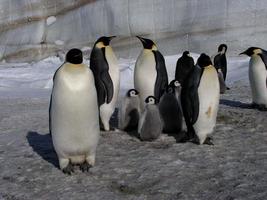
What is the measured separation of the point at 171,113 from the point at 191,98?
1.61 feet

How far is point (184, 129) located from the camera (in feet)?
18.8

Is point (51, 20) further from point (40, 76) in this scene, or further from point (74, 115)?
point (74, 115)

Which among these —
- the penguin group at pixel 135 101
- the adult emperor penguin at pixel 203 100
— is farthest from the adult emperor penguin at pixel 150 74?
the adult emperor penguin at pixel 203 100

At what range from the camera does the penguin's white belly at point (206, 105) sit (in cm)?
517

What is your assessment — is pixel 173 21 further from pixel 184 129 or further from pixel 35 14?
pixel 184 129

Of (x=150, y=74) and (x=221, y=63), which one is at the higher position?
(x=150, y=74)

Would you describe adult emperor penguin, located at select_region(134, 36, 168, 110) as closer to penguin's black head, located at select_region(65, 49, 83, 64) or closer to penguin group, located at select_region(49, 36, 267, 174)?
penguin group, located at select_region(49, 36, 267, 174)

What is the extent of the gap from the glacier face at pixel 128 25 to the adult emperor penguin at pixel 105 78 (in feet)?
31.3

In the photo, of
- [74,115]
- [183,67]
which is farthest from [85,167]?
[183,67]

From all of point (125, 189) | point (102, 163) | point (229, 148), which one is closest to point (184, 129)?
point (229, 148)

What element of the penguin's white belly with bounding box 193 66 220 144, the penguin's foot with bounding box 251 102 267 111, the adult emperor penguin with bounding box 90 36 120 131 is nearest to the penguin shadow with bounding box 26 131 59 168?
the adult emperor penguin with bounding box 90 36 120 131

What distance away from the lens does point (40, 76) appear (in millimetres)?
14023

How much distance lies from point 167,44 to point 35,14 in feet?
17.1

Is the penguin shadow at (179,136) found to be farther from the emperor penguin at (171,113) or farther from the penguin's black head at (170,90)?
the penguin's black head at (170,90)
